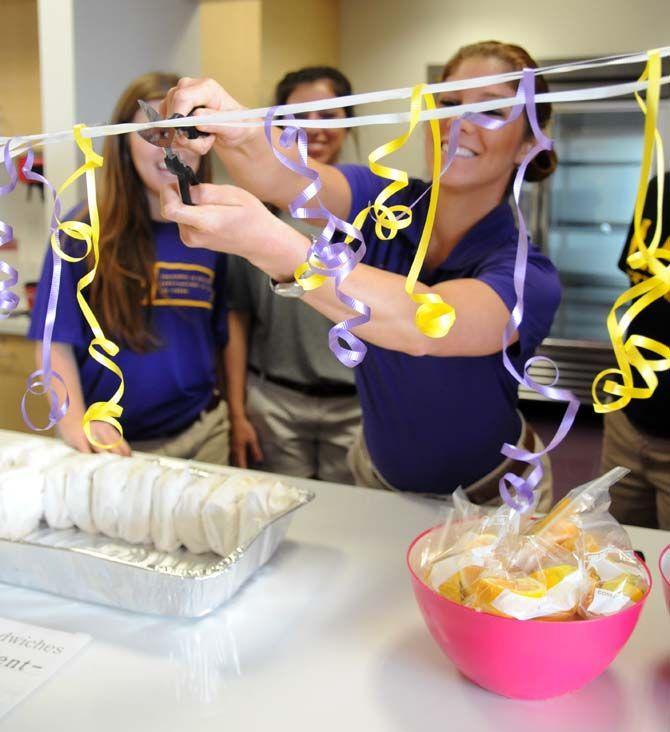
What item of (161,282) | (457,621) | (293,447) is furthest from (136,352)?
(457,621)

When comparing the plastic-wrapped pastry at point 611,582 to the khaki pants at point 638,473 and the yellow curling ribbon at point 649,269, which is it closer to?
the yellow curling ribbon at point 649,269

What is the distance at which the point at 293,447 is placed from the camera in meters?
2.30

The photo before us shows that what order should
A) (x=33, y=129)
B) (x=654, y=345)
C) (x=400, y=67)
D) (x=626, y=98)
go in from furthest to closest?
(x=400, y=67)
(x=626, y=98)
(x=33, y=129)
(x=654, y=345)

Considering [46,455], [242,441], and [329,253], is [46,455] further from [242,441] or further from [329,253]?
[242,441]

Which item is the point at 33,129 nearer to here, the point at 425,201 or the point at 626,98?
the point at 425,201

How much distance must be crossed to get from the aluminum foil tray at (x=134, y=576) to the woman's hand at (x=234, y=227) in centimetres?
34

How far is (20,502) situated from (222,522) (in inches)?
11.3

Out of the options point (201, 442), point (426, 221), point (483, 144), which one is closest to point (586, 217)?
point (201, 442)

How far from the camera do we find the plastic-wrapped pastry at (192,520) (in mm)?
1054

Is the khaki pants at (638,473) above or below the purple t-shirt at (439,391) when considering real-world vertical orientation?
below

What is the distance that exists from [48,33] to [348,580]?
6.02 feet

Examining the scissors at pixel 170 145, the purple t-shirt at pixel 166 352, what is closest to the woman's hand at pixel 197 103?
the scissors at pixel 170 145

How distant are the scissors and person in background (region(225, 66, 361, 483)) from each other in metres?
1.33

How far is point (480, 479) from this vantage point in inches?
55.7
